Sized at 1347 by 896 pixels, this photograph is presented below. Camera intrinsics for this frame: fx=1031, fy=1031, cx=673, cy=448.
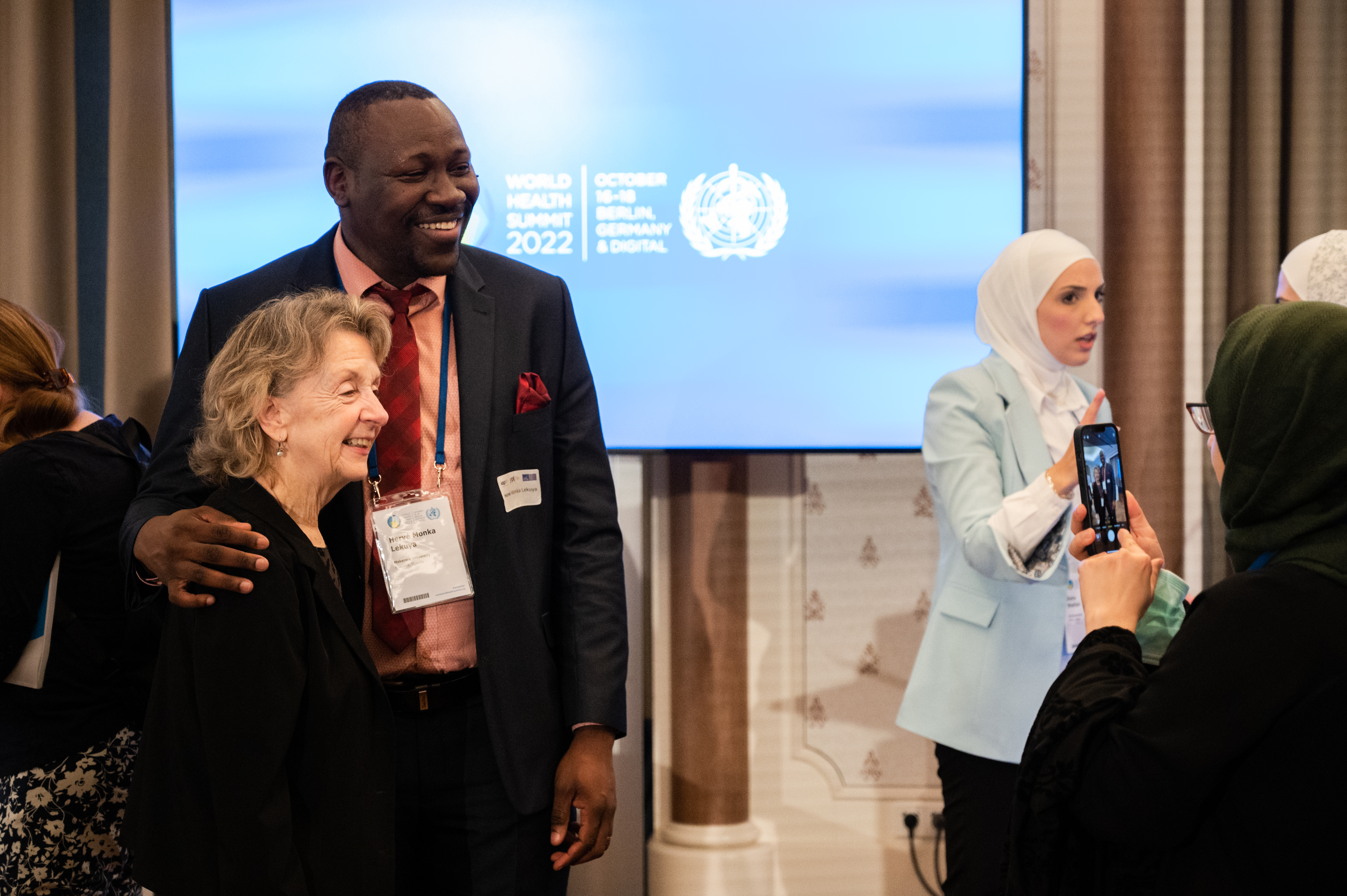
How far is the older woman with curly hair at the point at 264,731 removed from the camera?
1290 mm

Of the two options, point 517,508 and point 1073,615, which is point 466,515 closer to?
point 517,508

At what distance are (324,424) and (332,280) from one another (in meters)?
0.36

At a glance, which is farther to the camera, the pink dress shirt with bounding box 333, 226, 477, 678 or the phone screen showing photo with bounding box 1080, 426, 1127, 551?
the pink dress shirt with bounding box 333, 226, 477, 678

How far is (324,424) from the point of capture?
1490mm

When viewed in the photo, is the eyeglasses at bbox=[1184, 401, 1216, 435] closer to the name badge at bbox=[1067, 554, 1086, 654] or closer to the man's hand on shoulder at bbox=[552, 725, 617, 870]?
the name badge at bbox=[1067, 554, 1086, 654]

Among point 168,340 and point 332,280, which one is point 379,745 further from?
point 168,340

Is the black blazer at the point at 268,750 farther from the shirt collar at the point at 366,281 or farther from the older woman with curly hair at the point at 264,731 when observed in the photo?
the shirt collar at the point at 366,281

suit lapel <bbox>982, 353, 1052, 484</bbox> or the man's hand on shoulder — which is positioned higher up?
suit lapel <bbox>982, 353, 1052, 484</bbox>

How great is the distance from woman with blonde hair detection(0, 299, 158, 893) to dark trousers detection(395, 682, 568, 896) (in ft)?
2.00

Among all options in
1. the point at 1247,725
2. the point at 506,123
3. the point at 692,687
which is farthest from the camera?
the point at 692,687

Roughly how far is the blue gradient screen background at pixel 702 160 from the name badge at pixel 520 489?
1.12 metres

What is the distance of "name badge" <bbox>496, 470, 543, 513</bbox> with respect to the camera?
1630mm

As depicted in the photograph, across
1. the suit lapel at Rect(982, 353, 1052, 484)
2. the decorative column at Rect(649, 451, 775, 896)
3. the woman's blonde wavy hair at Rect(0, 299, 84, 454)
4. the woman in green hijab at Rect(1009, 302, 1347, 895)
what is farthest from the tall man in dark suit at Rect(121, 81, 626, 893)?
the decorative column at Rect(649, 451, 775, 896)

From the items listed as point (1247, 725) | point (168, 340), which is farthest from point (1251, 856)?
point (168, 340)
